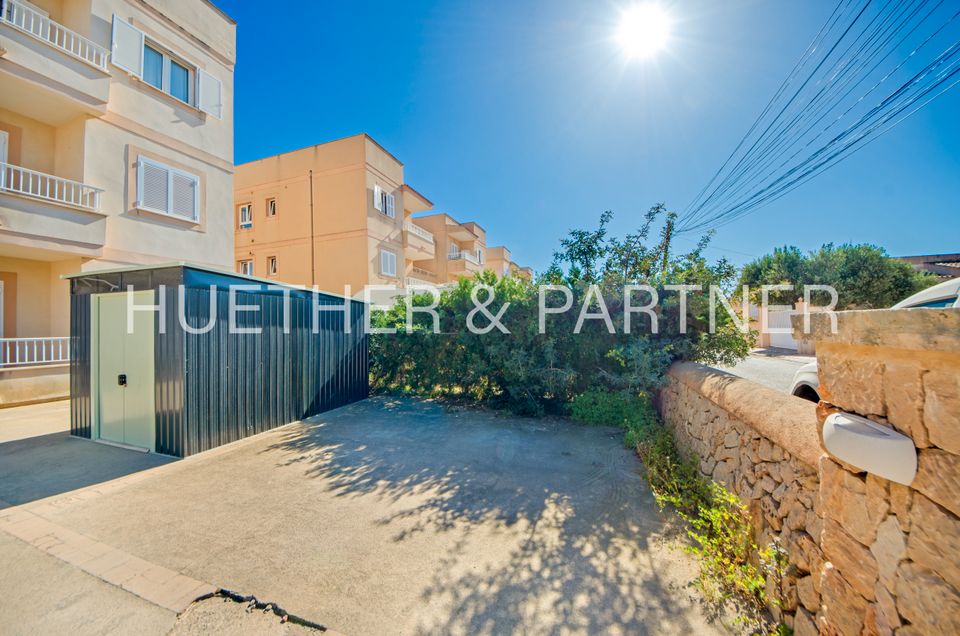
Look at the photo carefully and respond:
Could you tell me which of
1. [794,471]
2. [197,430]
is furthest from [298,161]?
[794,471]

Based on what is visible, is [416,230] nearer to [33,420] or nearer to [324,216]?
[324,216]

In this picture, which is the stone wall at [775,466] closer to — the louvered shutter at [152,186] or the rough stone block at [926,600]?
the rough stone block at [926,600]

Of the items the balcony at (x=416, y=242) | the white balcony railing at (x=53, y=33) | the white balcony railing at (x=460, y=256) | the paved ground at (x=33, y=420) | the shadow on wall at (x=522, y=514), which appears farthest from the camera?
the white balcony railing at (x=460, y=256)

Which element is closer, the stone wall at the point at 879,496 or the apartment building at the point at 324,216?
the stone wall at the point at 879,496

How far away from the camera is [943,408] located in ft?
→ 4.03

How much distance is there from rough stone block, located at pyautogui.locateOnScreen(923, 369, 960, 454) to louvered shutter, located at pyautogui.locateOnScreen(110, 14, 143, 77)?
14.7 meters

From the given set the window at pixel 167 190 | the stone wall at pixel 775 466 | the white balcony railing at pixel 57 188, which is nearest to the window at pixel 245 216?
the window at pixel 167 190

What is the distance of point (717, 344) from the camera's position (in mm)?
6395

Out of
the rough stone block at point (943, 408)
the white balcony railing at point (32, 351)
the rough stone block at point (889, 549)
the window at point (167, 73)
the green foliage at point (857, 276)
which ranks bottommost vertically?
the rough stone block at point (889, 549)

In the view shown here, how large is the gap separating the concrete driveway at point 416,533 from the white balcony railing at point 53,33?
9493mm

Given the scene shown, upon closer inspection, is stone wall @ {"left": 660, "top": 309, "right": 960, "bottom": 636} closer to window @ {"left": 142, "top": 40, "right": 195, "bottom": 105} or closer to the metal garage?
the metal garage

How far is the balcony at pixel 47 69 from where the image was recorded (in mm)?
7465

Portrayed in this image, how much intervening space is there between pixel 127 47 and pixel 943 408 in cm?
1509

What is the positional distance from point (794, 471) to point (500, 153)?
12170 millimetres
